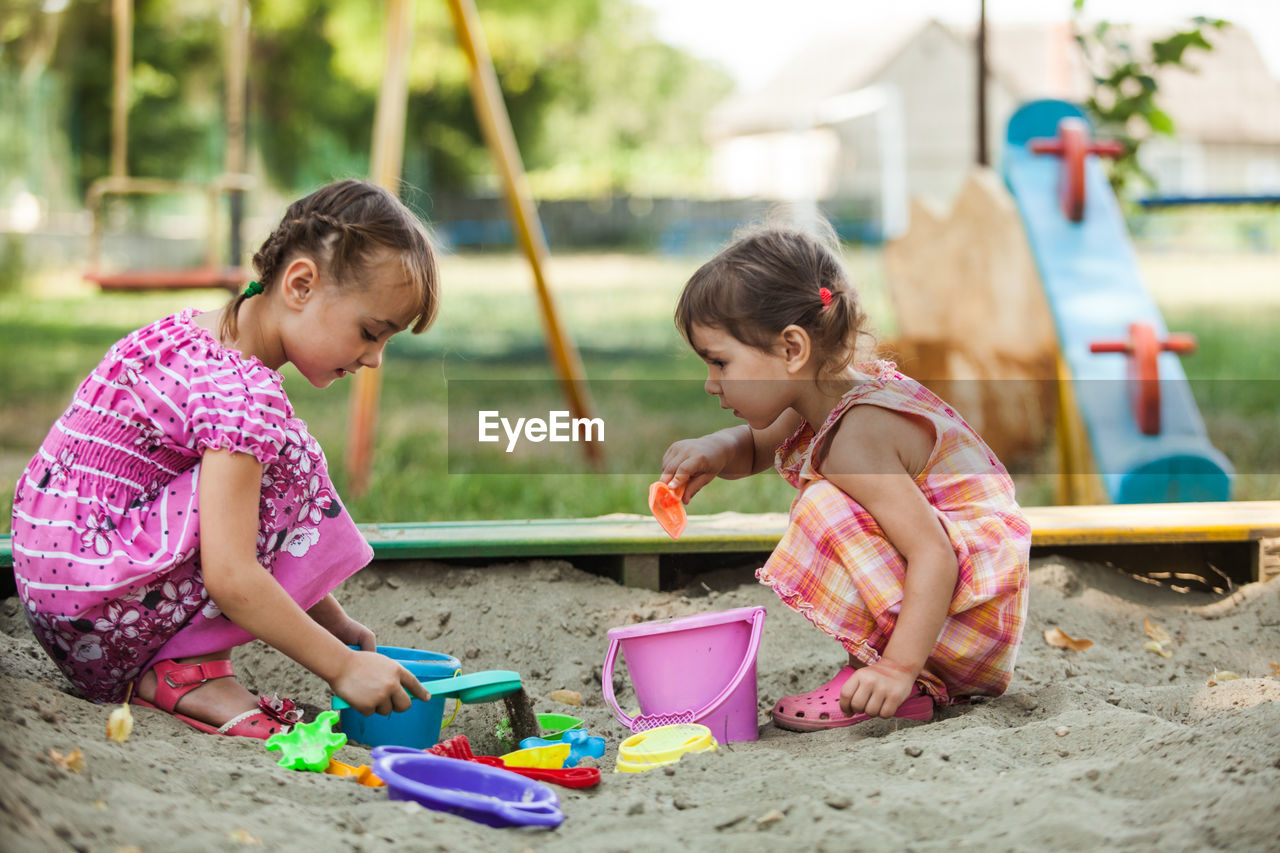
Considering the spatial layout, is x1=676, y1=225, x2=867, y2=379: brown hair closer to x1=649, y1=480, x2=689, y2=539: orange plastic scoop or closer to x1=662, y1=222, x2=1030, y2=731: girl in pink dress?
x1=662, y1=222, x2=1030, y2=731: girl in pink dress

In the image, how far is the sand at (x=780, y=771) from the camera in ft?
3.81

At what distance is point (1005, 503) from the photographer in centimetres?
187

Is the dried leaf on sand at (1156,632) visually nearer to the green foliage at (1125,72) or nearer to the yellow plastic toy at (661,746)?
the yellow plastic toy at (661,746)

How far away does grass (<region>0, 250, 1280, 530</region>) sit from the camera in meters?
3.60

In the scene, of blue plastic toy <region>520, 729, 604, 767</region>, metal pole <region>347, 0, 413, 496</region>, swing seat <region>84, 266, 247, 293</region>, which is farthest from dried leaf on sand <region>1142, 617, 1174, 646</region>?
swing seat <region>84, 266, 247, 293</region>

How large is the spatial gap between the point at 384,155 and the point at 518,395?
252 centimetres

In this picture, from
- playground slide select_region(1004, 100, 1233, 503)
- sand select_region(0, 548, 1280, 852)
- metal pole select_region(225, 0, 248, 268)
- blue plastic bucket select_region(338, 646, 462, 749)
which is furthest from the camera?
metal pole select_region(225, 0, 248, 268)

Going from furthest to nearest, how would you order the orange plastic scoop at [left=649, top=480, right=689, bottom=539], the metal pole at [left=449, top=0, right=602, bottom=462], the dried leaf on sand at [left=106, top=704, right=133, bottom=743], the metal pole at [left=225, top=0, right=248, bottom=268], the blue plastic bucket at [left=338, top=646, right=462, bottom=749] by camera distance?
1. the metal pole at [left=225, top=0, right=248, bottom=268]
2. the metal pole at [left=449, top=0, right=602, bottom=462]
3. the orange plastic scoop at [left=649, top=480, right=689, bottom=539]
4. the blue plastic bucket at [left=338, top=646, right=462, bottom=749]
5. the dried leaf on sand at [left=106, top=704, right=133, bottom=743]

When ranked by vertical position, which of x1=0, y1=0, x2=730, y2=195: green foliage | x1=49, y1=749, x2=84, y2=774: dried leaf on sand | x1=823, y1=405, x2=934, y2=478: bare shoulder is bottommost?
x1=49, y1=749, x2=84, y2=774: dried leaf on sand

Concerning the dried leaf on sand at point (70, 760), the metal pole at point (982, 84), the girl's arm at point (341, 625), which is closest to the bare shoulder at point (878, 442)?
the girl's arm at point (341, 625)

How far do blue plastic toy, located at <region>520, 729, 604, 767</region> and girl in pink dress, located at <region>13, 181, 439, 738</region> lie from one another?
0.57 ft

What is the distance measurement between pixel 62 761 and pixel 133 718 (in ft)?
1.06

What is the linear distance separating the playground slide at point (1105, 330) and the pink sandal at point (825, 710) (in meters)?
1.44

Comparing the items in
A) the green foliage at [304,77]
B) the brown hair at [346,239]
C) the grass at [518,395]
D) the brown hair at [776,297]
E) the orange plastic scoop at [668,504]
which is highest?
the green foliage at [304,77]
